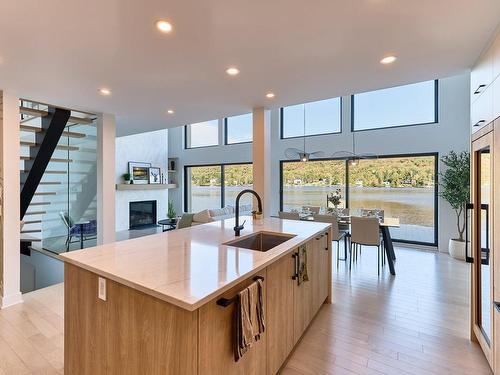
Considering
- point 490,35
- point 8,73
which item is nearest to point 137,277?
point 8,73

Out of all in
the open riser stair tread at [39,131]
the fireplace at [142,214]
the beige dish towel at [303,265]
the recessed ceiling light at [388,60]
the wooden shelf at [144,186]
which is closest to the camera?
the beige dish towel at [303,265]

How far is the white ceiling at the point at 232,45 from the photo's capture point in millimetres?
1768

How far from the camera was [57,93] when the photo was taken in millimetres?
3357

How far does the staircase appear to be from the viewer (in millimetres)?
4168

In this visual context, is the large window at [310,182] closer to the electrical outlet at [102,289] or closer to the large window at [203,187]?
the large window at [203,187]

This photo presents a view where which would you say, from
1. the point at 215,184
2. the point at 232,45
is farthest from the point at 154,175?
the point at 232,45

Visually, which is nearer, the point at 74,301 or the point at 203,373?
the point at 203,373

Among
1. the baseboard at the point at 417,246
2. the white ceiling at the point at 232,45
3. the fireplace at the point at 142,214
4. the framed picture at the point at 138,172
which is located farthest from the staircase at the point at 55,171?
the baseboard at the point at 417,246

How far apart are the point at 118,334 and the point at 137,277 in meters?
0.37

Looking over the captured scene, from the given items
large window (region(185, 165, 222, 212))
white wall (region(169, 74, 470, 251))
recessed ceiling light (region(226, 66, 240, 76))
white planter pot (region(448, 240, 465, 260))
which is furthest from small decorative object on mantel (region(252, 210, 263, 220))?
large window (region(185, 165, 222, 212))

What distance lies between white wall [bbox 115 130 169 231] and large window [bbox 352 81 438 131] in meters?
6.77

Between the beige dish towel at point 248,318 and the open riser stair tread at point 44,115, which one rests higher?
the open riser stair tread at point 44,115

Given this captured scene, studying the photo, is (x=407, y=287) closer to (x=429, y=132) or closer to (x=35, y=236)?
(x=429, y=132)

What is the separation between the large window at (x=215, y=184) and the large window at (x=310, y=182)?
1.38 metres
